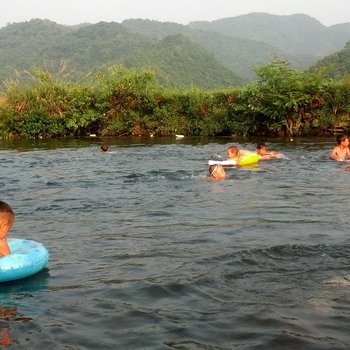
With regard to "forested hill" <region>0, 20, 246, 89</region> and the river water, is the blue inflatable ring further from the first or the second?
"forested hill" <region>0, 20, 246, 89</region>

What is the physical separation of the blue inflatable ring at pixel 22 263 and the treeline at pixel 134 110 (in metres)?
21.5

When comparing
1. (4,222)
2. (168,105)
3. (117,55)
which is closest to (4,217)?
(4,222)

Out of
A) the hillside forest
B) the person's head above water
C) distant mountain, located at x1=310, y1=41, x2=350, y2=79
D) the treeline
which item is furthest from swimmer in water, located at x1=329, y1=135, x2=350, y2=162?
distant mountain, located at x1=310, y1=41, x2=350, y2=79

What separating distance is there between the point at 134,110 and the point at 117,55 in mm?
57921

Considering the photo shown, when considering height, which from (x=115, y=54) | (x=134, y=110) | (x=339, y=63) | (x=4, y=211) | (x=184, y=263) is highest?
(x=115, y=54)

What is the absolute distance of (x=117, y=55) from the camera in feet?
282

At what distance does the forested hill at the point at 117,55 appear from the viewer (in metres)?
78.2

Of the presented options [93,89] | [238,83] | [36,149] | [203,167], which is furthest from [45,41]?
[203,167]

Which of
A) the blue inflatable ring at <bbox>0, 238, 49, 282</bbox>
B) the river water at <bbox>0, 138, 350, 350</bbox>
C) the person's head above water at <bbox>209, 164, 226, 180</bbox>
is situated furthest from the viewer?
the person's head above water at <bbox>209, 164, 226, 180</bbox>

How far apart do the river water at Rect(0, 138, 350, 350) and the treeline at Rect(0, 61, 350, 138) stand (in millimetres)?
13402

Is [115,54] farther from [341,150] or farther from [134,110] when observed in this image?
[341,150]

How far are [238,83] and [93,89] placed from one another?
55.9 meters

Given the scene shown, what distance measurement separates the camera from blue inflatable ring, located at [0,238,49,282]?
6.20 meters

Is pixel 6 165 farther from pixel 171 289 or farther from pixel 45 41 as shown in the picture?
pixel 45 41
